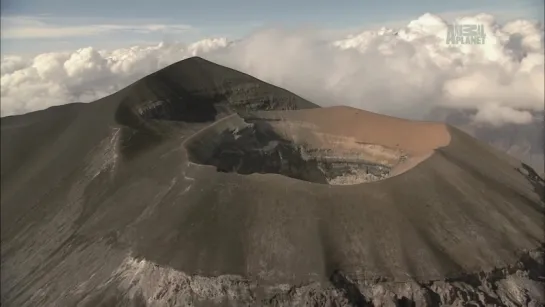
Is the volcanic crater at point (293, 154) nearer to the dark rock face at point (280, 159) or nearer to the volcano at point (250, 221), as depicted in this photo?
the dark rock face at point (280, 159)

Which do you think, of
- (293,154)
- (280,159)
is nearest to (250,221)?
(280,159)

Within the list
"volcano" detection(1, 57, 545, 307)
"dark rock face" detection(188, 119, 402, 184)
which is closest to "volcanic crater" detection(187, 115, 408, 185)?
"dark rock face" detection(188, 119, 402, 184)

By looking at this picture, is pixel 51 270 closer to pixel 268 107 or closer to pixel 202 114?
pixel 202 114

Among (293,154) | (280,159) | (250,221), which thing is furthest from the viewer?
(293,154)

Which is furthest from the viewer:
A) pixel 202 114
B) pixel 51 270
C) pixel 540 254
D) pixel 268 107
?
pixel 268 107

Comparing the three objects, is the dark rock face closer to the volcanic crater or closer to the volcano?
the volcanic crater

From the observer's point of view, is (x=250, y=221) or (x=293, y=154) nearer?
(x=250, y=221)

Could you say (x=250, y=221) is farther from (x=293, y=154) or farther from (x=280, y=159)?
(x=293, y=154)

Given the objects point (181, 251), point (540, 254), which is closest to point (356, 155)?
point (540, 254)
